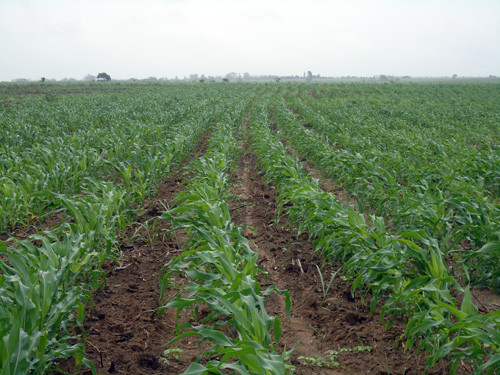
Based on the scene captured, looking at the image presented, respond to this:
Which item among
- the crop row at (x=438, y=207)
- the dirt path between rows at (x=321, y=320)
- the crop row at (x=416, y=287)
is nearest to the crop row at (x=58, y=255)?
the dirt path between rows at (x=321, y=320)

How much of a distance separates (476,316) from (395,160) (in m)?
5.02

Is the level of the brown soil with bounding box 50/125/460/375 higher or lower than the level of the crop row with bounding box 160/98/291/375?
lower

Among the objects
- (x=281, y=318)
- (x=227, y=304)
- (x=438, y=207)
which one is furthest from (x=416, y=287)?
(x=227, y=304)

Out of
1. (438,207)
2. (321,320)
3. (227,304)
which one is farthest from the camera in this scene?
(438,207)

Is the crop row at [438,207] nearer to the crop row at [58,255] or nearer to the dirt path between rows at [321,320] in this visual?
the dirt path between rows at [321,320]

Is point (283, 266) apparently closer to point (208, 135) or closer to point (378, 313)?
point (378, 313)

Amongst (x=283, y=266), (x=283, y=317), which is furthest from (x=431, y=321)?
(x=283, y=266)

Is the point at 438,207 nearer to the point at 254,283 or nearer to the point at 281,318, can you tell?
the point at 281,318

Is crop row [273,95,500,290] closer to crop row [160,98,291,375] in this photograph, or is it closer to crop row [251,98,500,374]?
crop row [251,98,500,374]

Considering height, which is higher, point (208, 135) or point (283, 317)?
point (208, 135)

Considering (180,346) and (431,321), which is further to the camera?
(180,346)

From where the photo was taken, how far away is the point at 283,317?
10.8 ft

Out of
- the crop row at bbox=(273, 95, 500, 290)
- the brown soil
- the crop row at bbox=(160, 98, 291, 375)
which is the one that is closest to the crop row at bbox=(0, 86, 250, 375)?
the brown soil

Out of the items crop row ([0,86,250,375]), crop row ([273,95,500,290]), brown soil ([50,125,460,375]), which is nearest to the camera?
crop row ([0,86,250,375])
